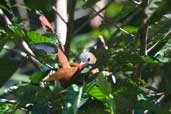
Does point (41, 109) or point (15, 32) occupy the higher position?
point (15, 32)

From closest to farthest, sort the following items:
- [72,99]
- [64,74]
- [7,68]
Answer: [72,99] < [64,74] < [7,68]

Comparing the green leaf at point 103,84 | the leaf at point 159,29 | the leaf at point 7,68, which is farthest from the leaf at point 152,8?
the leaf at point 7,68

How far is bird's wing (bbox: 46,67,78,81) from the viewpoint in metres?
1.34

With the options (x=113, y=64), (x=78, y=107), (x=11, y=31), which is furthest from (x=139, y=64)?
(x=11, y=31)

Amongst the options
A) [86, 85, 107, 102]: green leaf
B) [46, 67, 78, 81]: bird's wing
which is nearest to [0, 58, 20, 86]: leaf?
[46, 67, 78, 81]: bird's wing

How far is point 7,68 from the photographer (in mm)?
1555

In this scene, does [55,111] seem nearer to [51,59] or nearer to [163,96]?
[51,59]

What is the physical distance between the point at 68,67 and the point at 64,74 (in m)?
0.02

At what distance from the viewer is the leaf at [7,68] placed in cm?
154

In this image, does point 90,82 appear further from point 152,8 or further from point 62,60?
point 152,8

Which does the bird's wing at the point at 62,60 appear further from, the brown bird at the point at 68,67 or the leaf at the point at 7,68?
the leaf at the point at 7,68

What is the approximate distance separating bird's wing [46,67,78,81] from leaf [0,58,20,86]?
0.77 ft

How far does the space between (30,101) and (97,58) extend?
205mm

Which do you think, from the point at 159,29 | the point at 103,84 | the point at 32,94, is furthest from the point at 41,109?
the point at 159,29
